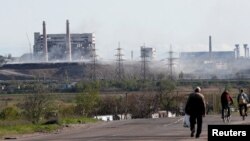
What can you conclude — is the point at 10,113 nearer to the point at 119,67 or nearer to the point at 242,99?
the point at 242,99

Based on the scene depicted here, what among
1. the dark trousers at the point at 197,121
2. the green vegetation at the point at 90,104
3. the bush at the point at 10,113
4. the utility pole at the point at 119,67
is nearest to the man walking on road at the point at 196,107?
the dark trousers at the point at 197,121

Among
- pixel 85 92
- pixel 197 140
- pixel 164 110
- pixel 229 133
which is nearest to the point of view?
pixel 229 133

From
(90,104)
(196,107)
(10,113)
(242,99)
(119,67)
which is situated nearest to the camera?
(196,107)

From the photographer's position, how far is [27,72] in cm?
17462

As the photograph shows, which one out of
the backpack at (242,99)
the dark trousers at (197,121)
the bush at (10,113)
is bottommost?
the bush at (10,113)

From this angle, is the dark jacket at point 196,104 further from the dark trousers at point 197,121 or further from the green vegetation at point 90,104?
the green vegetation at point 90,104

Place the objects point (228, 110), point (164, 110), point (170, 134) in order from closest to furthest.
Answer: point (170, 134), point (228, 110), point (164, 110)

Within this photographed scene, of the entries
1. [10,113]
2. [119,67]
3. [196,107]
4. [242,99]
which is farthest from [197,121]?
[119,67]

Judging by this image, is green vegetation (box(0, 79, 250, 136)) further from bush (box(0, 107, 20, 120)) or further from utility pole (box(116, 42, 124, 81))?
utility pole (box(116, 42, 124, 81))

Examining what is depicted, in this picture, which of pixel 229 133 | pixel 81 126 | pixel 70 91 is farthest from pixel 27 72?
pixel 229 133

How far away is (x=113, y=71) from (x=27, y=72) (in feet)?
66.7

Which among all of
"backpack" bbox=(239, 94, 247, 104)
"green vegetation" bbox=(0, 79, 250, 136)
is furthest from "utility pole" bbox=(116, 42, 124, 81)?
"backpack" bbox=(239, 94, 247, 104)

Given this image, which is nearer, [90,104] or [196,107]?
[196,107]

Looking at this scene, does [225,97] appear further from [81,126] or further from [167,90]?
[167,90]
